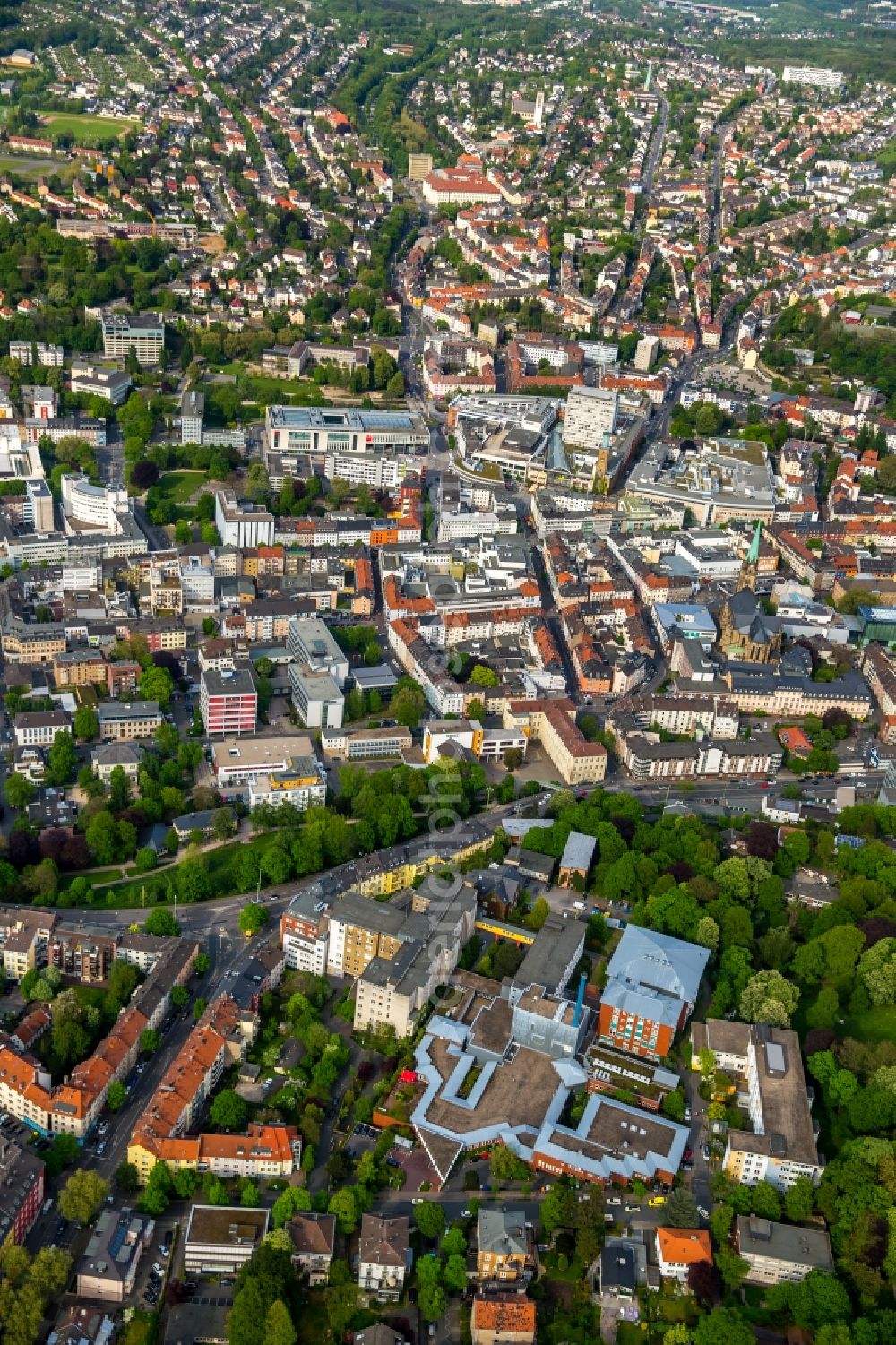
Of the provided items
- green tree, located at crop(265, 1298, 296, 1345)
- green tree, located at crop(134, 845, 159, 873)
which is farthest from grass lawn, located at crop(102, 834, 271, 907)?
green tree, located at crop(265, 1298, 296, 1345)

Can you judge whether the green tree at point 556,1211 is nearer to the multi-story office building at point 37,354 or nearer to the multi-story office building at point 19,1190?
the multi-story office building at point 19,1190

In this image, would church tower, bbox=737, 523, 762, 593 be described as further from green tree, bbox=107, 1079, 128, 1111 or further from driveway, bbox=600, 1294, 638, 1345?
green tree, bbox=107, 1079, 128, 1111

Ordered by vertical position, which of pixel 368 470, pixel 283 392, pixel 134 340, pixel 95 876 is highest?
pixel 134 340

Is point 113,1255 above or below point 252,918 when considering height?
above

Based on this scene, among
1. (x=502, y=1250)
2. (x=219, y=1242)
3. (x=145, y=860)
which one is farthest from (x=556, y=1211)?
(x=145, y=860)

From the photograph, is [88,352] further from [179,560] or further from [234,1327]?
[234,1327]

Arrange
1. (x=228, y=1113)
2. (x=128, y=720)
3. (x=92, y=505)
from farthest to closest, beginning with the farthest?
(x=92, y=505), (x=128, y=720), (x=228, y=1113)

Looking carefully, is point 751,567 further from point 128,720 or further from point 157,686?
point 128,720

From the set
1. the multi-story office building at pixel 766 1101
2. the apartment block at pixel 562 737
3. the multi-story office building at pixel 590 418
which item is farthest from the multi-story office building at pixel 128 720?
the multi-story office building at pixel 590 418
